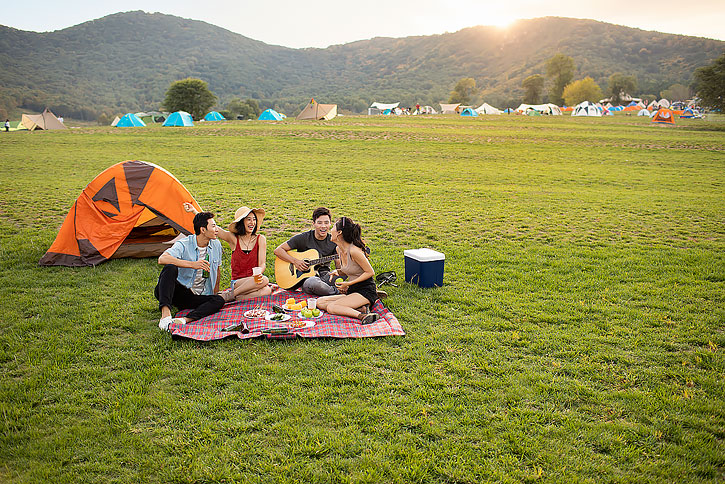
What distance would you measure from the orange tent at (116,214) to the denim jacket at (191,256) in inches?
77.6

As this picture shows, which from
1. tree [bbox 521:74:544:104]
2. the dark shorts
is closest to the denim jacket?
the dark shorts

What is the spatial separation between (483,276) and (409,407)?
354 centimetres

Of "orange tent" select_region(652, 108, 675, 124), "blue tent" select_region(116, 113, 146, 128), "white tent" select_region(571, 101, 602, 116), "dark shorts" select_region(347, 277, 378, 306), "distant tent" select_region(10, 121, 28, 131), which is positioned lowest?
"dark shorts" select_region(347, 277, 378, 306)

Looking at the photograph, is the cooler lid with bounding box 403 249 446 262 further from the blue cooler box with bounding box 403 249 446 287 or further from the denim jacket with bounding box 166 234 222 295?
the denim jacket with bounding box 166 234 222 295

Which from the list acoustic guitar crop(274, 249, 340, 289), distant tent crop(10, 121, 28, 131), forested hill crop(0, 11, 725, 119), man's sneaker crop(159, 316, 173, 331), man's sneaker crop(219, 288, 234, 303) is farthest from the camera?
forested hill crop(0, 11, 725, 119)

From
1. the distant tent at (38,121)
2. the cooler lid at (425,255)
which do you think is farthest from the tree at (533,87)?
the cooler lid at (425,255)

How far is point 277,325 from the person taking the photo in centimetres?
517

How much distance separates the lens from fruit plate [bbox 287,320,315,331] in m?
5.13

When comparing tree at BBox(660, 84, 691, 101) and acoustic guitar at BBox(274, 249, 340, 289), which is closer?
acoustic guitar at BBox(274, 249, 340, 289)

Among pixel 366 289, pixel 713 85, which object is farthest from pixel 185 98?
pixel 366 289

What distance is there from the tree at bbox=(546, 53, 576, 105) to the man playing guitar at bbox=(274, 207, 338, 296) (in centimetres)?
8864

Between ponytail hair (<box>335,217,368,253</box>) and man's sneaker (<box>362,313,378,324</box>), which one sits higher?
ponytail hair (<box>335,217,368,253</box>)

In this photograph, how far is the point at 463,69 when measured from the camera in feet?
564

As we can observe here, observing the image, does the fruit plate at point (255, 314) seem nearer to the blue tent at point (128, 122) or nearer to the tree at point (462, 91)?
the blue tent at point (128, 122)
